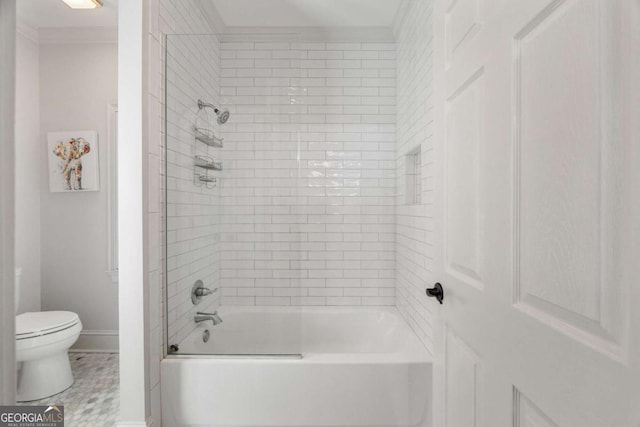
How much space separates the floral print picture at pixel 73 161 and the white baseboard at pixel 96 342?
1320mm

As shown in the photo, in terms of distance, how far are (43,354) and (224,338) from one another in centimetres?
140

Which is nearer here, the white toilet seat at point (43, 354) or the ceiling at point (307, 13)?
the white toilet seat at point (43, 354)

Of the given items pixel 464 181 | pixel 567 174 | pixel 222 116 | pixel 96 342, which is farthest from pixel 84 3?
pixel 567 174

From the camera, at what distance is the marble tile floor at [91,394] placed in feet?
6.74

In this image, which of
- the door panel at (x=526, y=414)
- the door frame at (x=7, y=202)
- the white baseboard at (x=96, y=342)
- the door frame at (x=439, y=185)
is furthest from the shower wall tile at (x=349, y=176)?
the door frame at (x=7, y=202)

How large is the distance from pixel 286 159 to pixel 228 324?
1027mm

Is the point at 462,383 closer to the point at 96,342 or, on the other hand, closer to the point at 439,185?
the point at 439,185

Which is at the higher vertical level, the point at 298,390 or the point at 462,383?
the point at 462,383

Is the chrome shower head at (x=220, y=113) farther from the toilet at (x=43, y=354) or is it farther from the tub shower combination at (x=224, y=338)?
the toilet at (x=43, y=354)

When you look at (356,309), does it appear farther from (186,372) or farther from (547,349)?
(547,349)

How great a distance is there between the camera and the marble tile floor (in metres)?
2.05

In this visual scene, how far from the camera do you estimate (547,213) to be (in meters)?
0.64

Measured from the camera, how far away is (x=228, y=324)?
1.91 m

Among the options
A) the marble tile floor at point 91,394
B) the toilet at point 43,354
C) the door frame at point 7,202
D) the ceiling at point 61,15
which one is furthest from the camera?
the ceiling at point 61,15
